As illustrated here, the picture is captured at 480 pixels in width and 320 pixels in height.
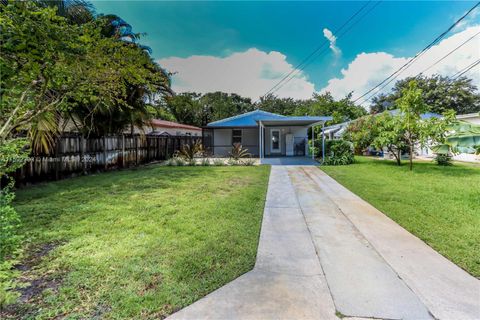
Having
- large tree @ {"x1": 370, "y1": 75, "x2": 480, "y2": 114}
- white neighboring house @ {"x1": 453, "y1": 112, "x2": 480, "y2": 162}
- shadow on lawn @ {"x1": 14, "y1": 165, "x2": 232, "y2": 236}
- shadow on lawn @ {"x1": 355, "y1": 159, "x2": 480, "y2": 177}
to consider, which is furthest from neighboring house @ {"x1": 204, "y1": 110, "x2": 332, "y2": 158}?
large tree @ {"x1": 370, "y1": 75, "x2": 480, "y2": 114}

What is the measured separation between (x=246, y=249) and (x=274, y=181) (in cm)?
579

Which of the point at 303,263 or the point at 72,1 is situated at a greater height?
the point at 72,1

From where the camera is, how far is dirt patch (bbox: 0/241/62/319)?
2.09 m

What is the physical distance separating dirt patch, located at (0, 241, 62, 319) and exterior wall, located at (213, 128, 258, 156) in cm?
1749

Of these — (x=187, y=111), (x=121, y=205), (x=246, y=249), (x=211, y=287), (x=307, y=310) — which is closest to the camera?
(x=307, y=310)

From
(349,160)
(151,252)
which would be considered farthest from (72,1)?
(349,160)

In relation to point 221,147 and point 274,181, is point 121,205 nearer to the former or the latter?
point 274,181

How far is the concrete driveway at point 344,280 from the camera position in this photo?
2.13 meters

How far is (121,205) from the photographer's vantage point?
553 cm

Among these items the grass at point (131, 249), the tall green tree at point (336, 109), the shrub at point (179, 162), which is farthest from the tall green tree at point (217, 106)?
the grass at point (131, 249)

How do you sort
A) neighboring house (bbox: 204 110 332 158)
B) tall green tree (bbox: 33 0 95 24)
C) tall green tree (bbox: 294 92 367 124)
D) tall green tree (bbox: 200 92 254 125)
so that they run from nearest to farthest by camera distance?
tall green tree (bbox: 33 0 95 24), neighboring house (bbox: 204 110 332 158), tall green tree (bbox: 294 92 367 124), tall green tree (bbox: 200 92 254 125)

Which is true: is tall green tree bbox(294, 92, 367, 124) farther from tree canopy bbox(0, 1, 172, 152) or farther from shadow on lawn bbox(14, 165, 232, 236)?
tree canopy bbox(0, 1, 172, 152)

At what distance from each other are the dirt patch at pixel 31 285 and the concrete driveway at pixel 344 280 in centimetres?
134

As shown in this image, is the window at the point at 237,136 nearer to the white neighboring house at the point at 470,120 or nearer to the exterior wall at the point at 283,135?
the exterior wall at the point at 283,135
